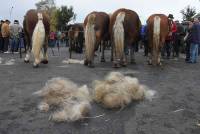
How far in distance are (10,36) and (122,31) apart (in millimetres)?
12214

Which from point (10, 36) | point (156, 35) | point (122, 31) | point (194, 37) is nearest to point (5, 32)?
point (10, 36)

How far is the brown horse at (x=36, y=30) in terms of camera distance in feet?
43.1

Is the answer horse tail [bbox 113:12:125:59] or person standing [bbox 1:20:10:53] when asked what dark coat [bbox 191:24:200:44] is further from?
person standing [bbox 1:20:10:53]

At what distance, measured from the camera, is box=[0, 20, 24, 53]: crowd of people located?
23.0 meters

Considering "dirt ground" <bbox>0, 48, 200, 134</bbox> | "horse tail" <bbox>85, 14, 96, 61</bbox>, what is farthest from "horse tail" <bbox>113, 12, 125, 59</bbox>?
"dirt ground" <bbox>0, 48, 200, 134</bbox>

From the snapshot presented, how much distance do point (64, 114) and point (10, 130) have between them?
3.12 feet

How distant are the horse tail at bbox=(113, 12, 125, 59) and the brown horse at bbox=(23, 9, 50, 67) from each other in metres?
2.29

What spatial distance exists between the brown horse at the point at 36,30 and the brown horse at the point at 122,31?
2.23 meters

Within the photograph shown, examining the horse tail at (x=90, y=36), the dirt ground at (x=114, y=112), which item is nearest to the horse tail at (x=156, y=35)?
the horse tail at (x=90, y=36)

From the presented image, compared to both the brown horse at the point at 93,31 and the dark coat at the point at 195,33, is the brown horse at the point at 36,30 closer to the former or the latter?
the brown horse at the point at 93,31

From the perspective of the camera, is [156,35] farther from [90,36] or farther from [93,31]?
[90,36]

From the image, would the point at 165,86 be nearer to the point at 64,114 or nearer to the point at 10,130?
the point at 64,114

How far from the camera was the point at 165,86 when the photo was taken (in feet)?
33.9

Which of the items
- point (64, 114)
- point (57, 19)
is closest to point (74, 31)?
point (64, 114)
